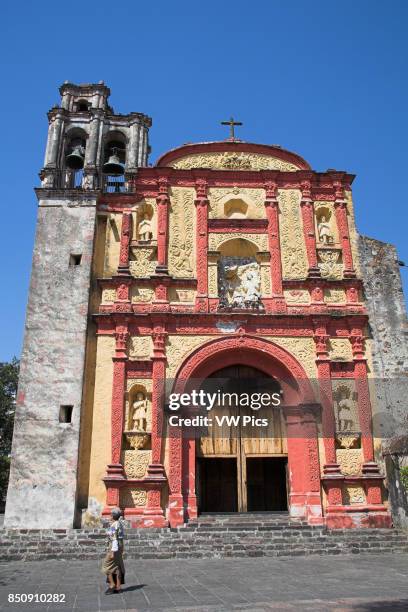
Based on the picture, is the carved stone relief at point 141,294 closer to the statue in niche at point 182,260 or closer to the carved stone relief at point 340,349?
the statue in niche at point 182,260

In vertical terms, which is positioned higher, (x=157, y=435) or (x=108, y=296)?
(x=108, y=296)

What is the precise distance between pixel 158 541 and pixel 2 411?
20473 millimetres

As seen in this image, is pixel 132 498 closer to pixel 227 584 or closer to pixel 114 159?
pixel 227 584

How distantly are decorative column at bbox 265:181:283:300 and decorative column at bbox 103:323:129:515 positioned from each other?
4.15 metres

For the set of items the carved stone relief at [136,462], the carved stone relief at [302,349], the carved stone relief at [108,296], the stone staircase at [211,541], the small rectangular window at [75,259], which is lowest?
the stone staircase at [211,541]

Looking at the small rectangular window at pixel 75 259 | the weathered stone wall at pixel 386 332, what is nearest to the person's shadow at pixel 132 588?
the weathered stone wall at pixel 386 332

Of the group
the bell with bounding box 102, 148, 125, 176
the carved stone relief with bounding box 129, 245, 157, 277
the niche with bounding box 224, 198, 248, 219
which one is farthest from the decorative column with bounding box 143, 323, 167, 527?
the bell with bounding box 102, 148, 125, 176

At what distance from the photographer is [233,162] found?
51.6ft

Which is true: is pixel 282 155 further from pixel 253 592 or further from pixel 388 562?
pixel 253 592

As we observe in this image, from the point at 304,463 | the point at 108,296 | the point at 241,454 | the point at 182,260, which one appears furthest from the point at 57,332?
the point at 304,463

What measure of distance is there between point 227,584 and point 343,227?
1017 cm

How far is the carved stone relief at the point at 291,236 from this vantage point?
14570mm

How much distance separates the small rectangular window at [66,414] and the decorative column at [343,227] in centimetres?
796

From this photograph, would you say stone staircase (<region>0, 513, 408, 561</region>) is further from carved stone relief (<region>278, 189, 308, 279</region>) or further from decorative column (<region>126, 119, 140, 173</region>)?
decorative column (<region>126, 119, 140, 173</region>)
